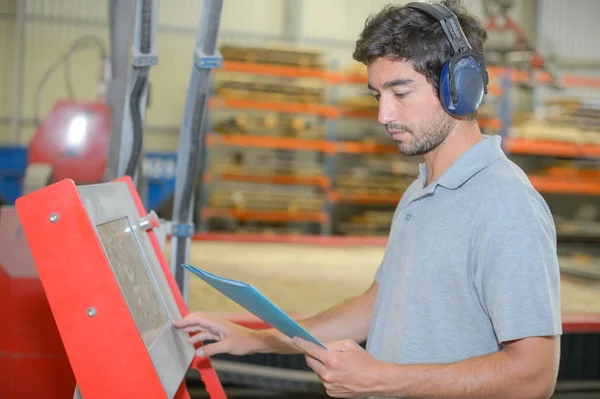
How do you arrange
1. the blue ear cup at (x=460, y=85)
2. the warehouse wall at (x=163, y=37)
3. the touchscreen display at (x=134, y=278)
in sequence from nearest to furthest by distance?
the touchscreen display at (x=134, y=278), the blue ear cup at (x=460, y=85), the warehouse wall at (x=163, y=37)

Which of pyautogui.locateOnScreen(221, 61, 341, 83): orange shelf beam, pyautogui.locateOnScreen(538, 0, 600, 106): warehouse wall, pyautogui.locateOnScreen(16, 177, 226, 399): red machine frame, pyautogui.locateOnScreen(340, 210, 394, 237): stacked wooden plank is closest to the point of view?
pyautogui.locateOnScreen(16, 177, 226, 399): red machine frame

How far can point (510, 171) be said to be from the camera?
1.46 meters

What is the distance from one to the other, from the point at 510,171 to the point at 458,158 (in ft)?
0.38

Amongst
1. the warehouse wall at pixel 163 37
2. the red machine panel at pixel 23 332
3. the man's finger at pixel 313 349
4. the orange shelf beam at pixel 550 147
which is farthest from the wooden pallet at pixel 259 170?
the man's finger at pixel 313 349

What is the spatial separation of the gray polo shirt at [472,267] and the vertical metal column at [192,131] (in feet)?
2.45

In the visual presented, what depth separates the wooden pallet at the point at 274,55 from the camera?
8.29 meters

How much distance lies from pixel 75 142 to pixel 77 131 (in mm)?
76

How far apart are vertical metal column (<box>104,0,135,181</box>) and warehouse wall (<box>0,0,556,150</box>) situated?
→ 6808 millimetres

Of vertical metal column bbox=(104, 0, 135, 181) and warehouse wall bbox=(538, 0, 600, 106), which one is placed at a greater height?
warehouse wall bbox=(538, 0, 600, 106)

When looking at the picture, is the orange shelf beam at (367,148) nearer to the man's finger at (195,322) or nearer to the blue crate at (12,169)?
the blue crate at (12,169)

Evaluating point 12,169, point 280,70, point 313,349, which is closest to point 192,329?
point 313,349

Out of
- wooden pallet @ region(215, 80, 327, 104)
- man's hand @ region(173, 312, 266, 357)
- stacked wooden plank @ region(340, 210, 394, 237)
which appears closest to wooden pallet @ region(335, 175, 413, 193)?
stacked wooden plank @ region(340, 210, 394, 237)

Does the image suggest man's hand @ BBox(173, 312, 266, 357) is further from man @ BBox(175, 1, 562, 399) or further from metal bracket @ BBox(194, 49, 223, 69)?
metal bracket @ BBox(194, 49, 223, 69)

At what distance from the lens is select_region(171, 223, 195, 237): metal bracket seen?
7.25 feet
